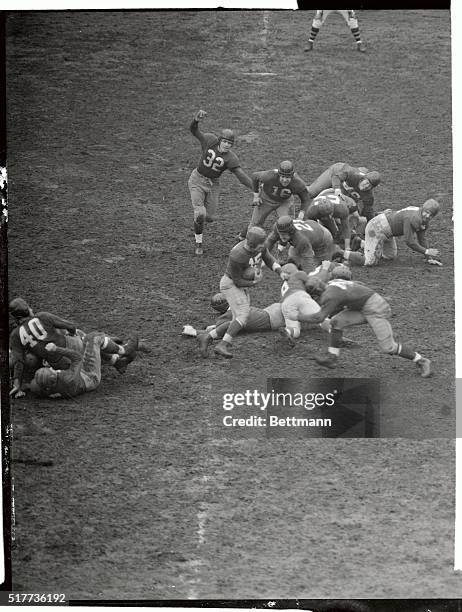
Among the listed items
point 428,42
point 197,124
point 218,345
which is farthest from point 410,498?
point 428,42

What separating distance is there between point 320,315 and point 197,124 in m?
3.06

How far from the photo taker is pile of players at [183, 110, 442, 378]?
14953 mm

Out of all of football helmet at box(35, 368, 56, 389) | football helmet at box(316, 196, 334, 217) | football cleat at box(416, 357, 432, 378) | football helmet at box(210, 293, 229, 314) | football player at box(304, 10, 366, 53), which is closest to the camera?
football helmet at box(35, 368, 56, 389)

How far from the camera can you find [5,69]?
16.3 metres

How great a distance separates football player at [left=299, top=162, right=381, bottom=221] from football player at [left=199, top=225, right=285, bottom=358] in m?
1.47

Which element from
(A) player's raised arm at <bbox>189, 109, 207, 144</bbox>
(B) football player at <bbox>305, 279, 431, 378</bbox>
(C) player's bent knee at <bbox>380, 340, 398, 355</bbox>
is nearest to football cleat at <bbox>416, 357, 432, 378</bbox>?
(B) football player at <bbox>305, 279, 431, 378</bbox>

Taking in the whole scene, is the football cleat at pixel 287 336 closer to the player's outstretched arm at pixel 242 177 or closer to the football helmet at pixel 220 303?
the football helmet at pixel 220 303

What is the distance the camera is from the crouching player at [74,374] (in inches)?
579

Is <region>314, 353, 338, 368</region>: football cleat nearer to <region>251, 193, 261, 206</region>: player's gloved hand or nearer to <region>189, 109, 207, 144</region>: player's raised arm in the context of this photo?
<region>251, 193, 261, 206</region>: player's gloved hand

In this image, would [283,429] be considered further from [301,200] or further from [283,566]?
[301,200]

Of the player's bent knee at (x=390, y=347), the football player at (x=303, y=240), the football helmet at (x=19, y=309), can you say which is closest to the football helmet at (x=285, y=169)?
the football player at (x=303, y=240)

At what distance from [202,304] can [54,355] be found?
205 centimetres

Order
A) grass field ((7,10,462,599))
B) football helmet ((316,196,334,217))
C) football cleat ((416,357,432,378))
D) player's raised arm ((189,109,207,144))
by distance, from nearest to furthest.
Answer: grass field ((7,10,462,599)) < football cleat ((416,357,432,378)) < football helmet ((316,196,334,217)) < player's raised arm ((189,109,207,144))

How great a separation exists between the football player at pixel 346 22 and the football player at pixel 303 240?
9.68 ft
